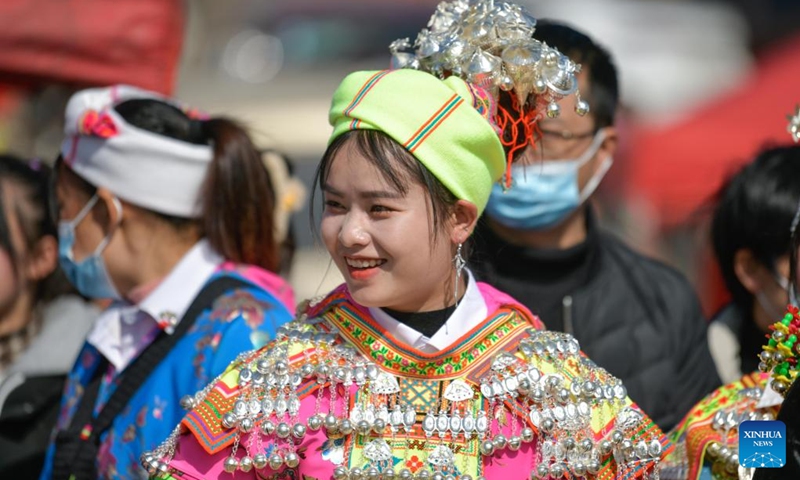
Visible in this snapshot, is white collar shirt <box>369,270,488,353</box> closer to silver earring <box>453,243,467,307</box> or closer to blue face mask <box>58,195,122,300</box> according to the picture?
silver earring <box>453,243,467,307</box>

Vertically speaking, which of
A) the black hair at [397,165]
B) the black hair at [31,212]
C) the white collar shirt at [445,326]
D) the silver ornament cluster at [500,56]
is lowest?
the black hair at [31,212]

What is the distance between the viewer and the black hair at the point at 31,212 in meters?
4.24

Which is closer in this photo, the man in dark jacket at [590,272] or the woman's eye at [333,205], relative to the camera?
the woman's eye at [333,205]

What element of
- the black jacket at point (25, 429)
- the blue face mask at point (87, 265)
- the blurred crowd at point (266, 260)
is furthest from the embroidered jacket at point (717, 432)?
the black jacket at point (25, 429)

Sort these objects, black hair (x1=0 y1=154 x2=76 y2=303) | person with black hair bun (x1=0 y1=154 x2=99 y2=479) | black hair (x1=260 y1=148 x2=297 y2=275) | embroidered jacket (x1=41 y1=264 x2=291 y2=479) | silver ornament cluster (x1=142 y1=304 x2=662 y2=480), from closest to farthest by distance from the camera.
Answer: silver ornament cluster (x1=142 y1=304 x2=662 y2=480), embroidered jacket (x1=41 y1=264 x2=291 y2=479), person with black hair bun (x1=0 y1=154 x2=99 y2=479), black hair (x1=0 y1=154 x2=76 y2=303), black hair (x1=260 y1=148 x2=297 y2=275)

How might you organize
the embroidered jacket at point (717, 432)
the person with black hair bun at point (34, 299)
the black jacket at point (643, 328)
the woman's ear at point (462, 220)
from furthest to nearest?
the person with black hair bun at point (34, 299) < the black jacket at point (643, 328) < the embroidered jacket at point (717, 432) < the woman's ear at point (462, 220)

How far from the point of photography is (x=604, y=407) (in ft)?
8.91

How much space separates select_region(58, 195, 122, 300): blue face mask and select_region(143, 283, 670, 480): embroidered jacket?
973 mm

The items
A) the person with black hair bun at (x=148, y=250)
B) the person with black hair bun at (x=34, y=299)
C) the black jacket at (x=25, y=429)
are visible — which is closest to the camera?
the person with black hair bun at (x=148, y=250)

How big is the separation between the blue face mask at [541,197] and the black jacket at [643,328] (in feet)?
0.40

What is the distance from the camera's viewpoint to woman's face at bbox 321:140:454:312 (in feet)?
8.63

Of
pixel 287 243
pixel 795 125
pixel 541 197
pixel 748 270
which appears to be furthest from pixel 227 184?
pixel 795 125

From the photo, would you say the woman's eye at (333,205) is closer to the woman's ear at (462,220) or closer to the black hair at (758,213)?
the woman's ear at (462,220)

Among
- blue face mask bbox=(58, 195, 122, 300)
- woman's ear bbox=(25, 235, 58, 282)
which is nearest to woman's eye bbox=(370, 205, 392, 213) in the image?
blue face mask bbox=(58, 195, 122, 300)
